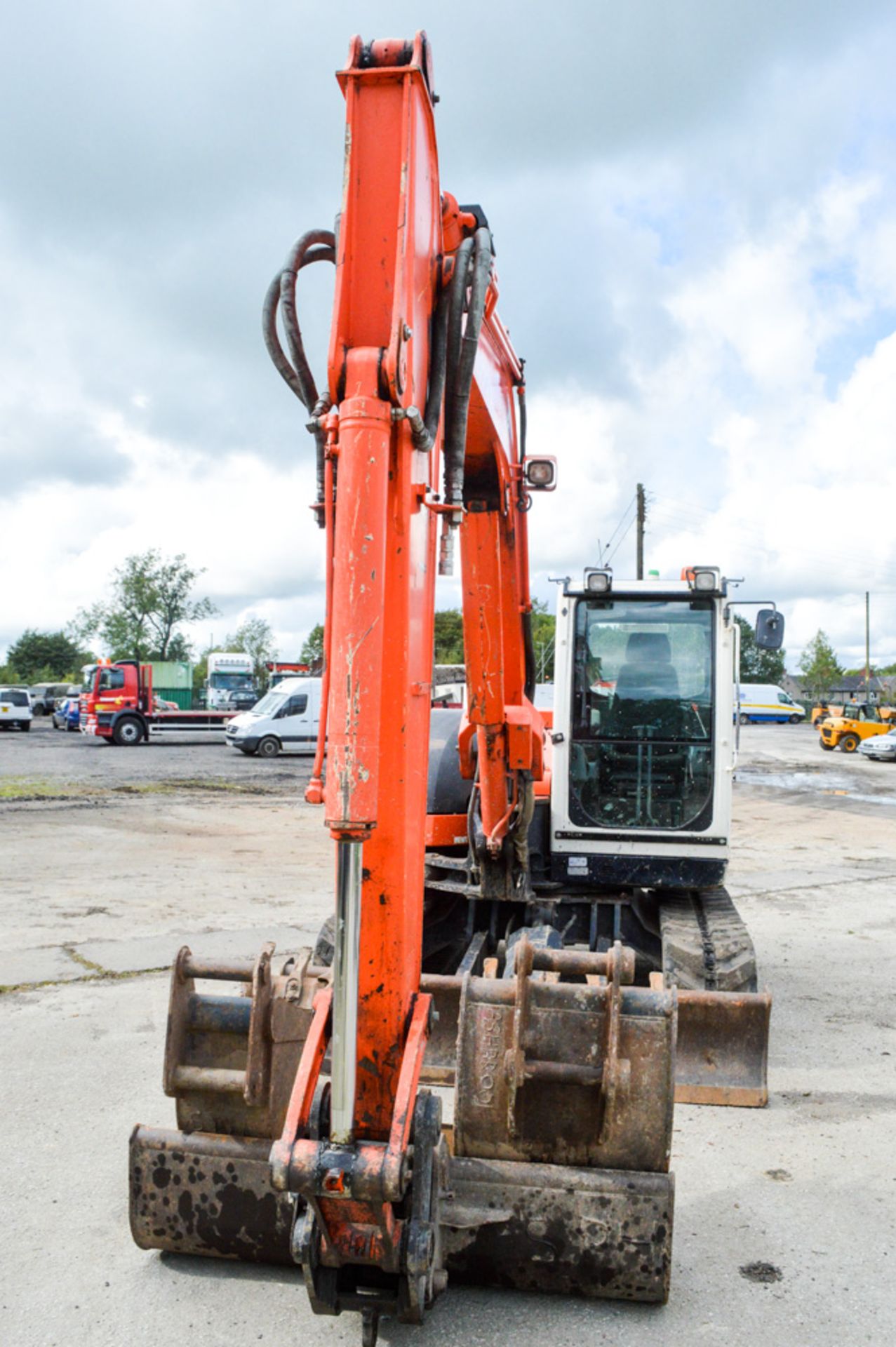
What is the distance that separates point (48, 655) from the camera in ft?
291

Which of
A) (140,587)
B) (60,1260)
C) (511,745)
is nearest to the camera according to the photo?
(60,1260)

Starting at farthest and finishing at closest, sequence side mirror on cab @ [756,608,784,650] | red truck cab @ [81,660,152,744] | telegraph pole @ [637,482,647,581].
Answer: telegraph pole @ [637,482,647,581]
red truck cab @ [81,660,152,744]
side mirror on cab @ [756,608,784,650]

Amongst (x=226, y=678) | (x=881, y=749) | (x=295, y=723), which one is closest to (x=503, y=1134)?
(x=295, y=723)

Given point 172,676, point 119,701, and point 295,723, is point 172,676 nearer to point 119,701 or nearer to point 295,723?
point 119,701

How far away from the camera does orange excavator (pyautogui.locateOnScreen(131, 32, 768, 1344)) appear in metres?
2.77

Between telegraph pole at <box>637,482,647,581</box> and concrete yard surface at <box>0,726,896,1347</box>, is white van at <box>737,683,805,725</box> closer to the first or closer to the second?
telegraph pole at <box>637,482,647,581</box>

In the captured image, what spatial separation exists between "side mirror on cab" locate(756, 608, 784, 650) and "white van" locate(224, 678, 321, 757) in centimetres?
2279

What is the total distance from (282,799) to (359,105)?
54.8 feet

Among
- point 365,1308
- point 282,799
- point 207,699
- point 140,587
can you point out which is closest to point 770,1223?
point 365,1308

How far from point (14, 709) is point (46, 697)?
18.8 metres

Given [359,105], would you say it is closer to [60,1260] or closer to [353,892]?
[353,892]

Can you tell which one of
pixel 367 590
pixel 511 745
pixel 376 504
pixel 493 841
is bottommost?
pixel 493 841

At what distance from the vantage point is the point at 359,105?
3.01 m

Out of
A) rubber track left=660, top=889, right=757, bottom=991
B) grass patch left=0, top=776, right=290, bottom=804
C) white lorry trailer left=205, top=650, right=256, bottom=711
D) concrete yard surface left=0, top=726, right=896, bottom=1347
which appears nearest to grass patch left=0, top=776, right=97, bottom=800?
grass patch left=0, top=776, right=290, bottom=804
